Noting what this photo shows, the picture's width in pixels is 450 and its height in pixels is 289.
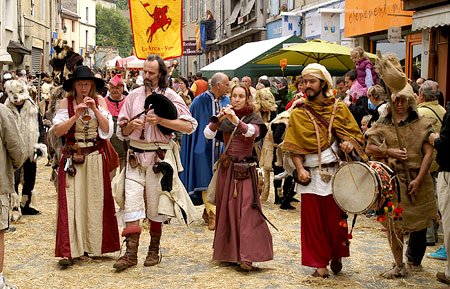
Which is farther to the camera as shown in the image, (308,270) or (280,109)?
(280,109)

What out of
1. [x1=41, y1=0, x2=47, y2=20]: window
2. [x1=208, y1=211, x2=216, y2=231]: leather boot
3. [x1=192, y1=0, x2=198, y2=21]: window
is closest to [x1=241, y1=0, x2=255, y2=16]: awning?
[x1=41, y1=0, x2=47, y2=20]: window

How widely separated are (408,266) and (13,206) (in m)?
5.12

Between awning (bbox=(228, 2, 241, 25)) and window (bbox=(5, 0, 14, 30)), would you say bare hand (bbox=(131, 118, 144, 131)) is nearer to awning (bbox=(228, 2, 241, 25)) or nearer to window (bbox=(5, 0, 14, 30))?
window (bbox=(5, 0, 14, 30))

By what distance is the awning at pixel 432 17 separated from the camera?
12.6m

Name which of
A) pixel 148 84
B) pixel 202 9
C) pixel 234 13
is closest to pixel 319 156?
pixel 148 84

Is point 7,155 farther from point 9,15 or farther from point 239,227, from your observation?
Result: point 9,15

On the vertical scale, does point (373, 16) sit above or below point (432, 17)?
above

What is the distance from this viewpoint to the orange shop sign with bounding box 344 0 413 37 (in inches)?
676

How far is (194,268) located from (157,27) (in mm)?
5798

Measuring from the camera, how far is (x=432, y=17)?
1311 cm

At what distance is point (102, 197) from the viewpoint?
7.54 meters

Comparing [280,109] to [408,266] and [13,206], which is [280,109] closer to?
[13,206]

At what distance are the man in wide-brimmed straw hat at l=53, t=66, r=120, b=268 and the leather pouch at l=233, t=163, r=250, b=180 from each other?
3.99 ft

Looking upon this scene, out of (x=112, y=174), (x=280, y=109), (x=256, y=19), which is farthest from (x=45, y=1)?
(x=112, y=174)
